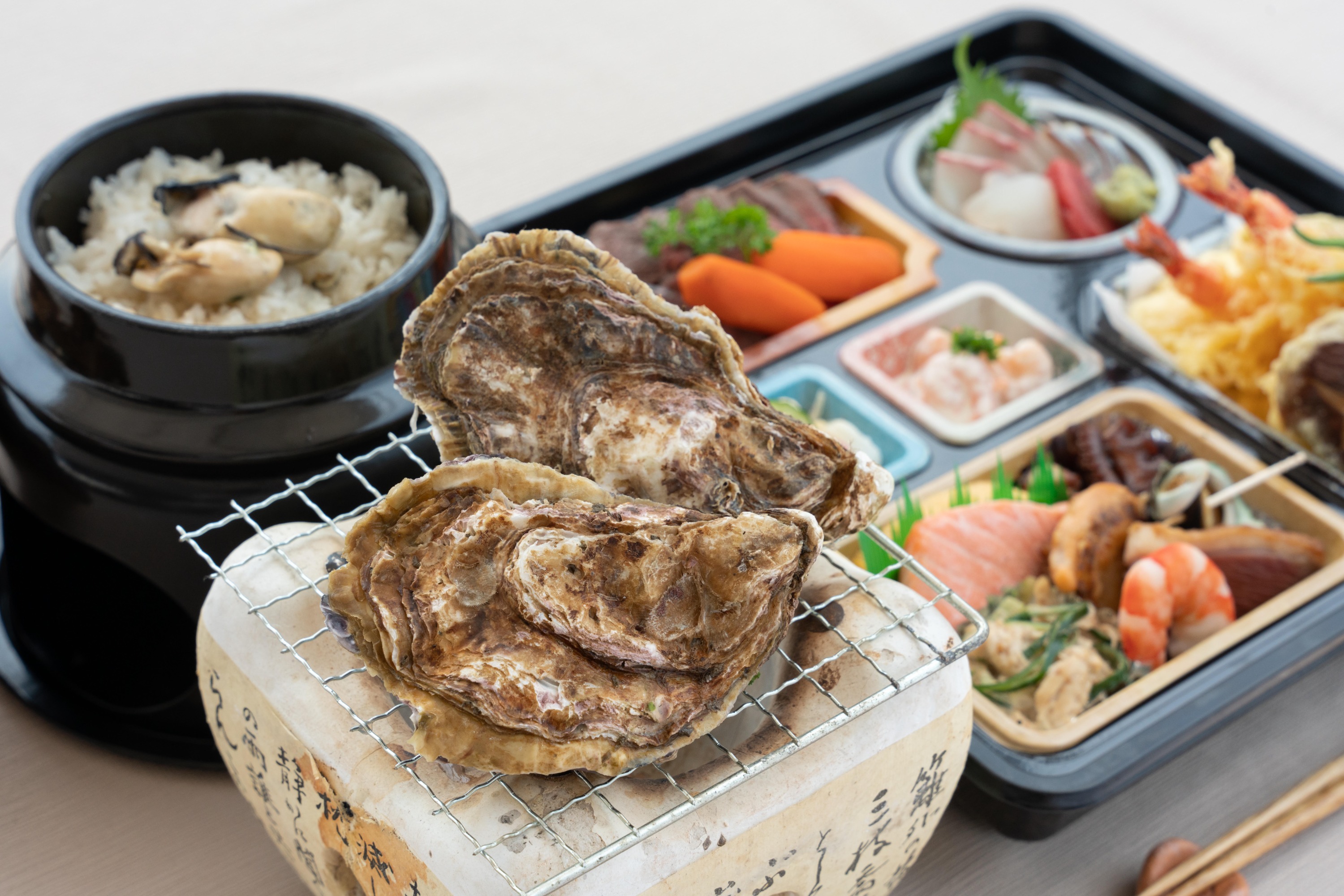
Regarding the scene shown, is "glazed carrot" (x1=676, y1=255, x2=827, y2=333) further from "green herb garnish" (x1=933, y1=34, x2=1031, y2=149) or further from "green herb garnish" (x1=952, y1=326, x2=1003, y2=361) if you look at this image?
"green herb garnish" (x1=933, y1=34, x2=1031, y2=149)

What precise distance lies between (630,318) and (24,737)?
1066 millimetres

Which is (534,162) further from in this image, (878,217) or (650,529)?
(650,529)

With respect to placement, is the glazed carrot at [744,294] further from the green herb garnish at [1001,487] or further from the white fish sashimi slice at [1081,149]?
the white fish sashimi slice at [1081,149]

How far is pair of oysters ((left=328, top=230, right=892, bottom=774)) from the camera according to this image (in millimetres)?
905

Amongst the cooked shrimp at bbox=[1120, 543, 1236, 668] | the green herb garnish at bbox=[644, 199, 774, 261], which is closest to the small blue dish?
the green herb garnish at bbox=[644, 199, 774, 261]

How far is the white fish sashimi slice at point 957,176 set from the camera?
246cm

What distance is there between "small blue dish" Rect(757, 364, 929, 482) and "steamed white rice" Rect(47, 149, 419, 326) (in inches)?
26.4

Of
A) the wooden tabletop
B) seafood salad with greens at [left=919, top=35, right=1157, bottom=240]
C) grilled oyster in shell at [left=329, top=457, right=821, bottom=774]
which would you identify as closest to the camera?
grilled oyster in shell at [left=329, top=457, right=821, bottom=774]

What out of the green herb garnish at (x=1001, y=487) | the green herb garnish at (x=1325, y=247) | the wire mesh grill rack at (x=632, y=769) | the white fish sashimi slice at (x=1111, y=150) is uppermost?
the wire mesh grill rack at (x=632, y=769)

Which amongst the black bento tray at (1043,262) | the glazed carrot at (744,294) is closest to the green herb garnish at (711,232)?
the glazed carrot at (744,294)

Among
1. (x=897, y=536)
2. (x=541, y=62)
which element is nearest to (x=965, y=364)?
(x=897, y=536)

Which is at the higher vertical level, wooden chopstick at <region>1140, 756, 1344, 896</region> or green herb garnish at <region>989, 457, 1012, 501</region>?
green herb garnish at <region>989, 457, 1012, 501</region>

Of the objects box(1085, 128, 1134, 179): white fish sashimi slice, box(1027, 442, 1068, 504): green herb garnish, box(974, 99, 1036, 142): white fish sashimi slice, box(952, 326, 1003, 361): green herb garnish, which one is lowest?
box(1027, 442, 1068, 504): green herb garnish

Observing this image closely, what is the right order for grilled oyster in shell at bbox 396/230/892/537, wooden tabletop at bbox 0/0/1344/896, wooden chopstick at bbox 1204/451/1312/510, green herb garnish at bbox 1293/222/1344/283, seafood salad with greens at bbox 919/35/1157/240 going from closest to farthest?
grilled oyster in shell at bbox 396/230/892/537, wooden chopstick at bbox 1204/451/1312/510, green herb garnish at bbox 1293/222/1344/283, seafood salad with greens at bbox 919/35/1157/240, wooden tabletop at bbox 0/0/1344/896
